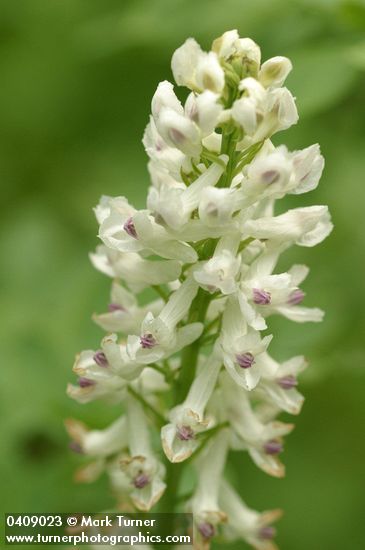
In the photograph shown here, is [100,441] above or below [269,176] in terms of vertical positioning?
below

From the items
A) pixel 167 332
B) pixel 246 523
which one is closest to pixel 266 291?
pixel 167 332

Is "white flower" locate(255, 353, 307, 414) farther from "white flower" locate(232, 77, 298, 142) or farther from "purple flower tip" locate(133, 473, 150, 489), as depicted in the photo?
"white flower" locate(232, 77, 298, 142)

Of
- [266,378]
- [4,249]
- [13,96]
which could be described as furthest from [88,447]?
[13,96]

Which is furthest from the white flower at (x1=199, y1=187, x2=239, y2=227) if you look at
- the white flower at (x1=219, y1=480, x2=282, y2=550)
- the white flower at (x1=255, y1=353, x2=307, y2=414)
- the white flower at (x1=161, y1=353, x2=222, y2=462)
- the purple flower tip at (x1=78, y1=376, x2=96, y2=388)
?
the white flower at (x1=219, y1=480, x2=282, y2=550)

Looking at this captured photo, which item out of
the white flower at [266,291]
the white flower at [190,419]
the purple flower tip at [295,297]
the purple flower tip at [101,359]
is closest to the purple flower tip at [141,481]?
the white flower at [190,419]

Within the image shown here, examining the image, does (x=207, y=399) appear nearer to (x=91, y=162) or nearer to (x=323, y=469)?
(x=323, y=469)

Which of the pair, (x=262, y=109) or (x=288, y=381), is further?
(x=288, y=381)

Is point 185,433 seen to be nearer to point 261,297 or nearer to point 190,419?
point 190,419
